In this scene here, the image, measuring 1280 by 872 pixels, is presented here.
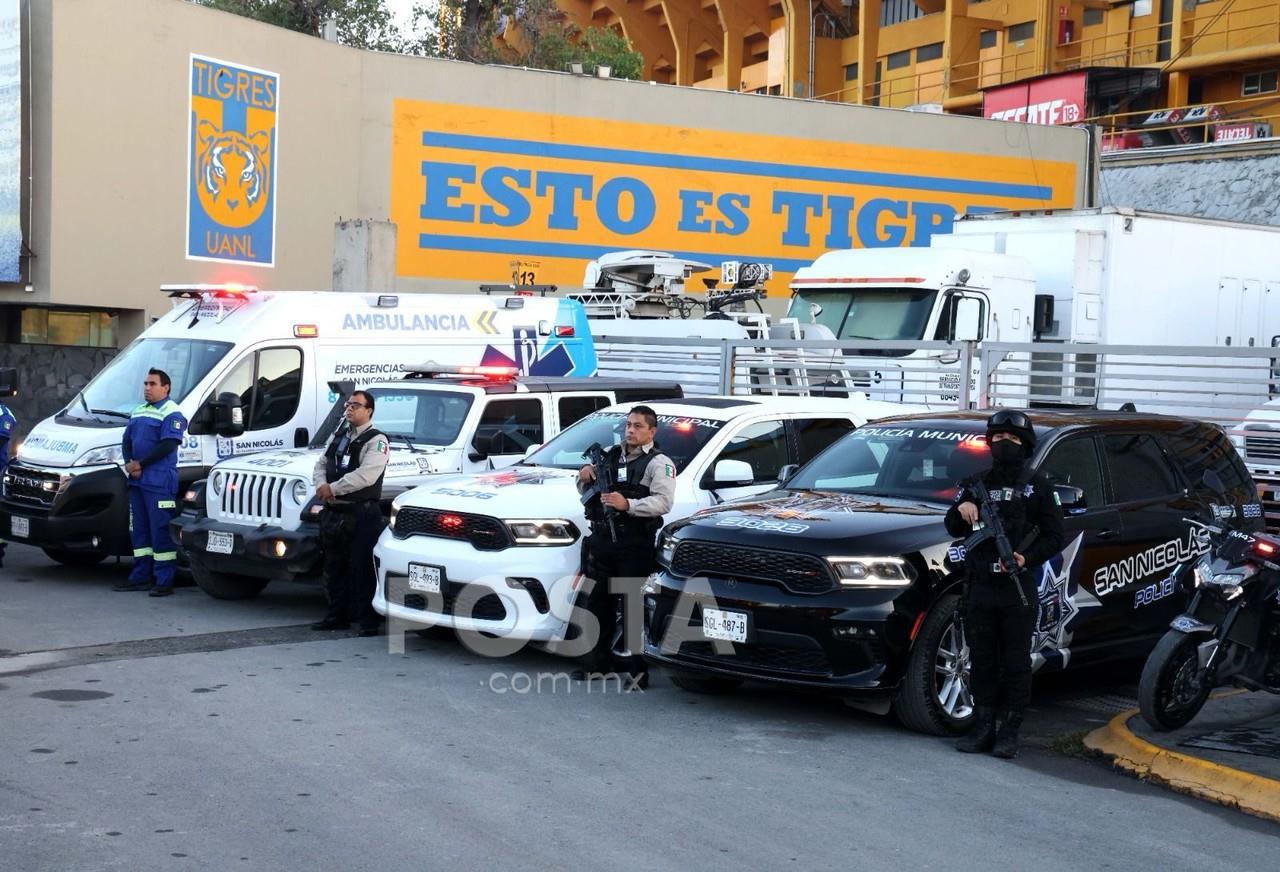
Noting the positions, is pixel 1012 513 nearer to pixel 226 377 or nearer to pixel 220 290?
pixel 226 377

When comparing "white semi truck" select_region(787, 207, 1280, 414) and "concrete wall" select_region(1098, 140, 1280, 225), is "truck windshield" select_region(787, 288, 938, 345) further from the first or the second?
"concrete wall" select_region(1098, 140, 1280, 225)

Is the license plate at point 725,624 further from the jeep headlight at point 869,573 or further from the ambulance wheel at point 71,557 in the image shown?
the ambulance wheel at point 71,557

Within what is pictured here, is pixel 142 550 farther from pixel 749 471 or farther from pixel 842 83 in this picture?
pixel 842 83

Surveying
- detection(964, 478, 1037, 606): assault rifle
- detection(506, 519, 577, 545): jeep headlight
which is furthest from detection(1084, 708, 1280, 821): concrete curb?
detection(506, 519, 577, 545): jeep headlight

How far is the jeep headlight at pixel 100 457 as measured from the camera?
11938 millimetres

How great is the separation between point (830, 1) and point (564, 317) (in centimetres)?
4025

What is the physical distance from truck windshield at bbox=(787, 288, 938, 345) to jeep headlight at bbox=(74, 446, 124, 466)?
9162 mm

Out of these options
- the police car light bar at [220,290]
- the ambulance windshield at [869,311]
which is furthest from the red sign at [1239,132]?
the police car light bar at [220,290]

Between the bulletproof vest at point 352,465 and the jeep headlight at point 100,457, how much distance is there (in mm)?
2644

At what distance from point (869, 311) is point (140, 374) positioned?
892 cm

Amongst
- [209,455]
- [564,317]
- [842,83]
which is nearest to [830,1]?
[842,83]

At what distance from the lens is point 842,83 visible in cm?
5253

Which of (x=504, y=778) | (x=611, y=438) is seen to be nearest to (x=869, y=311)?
(x=611, y=438)

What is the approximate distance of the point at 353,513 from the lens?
10.1 m
